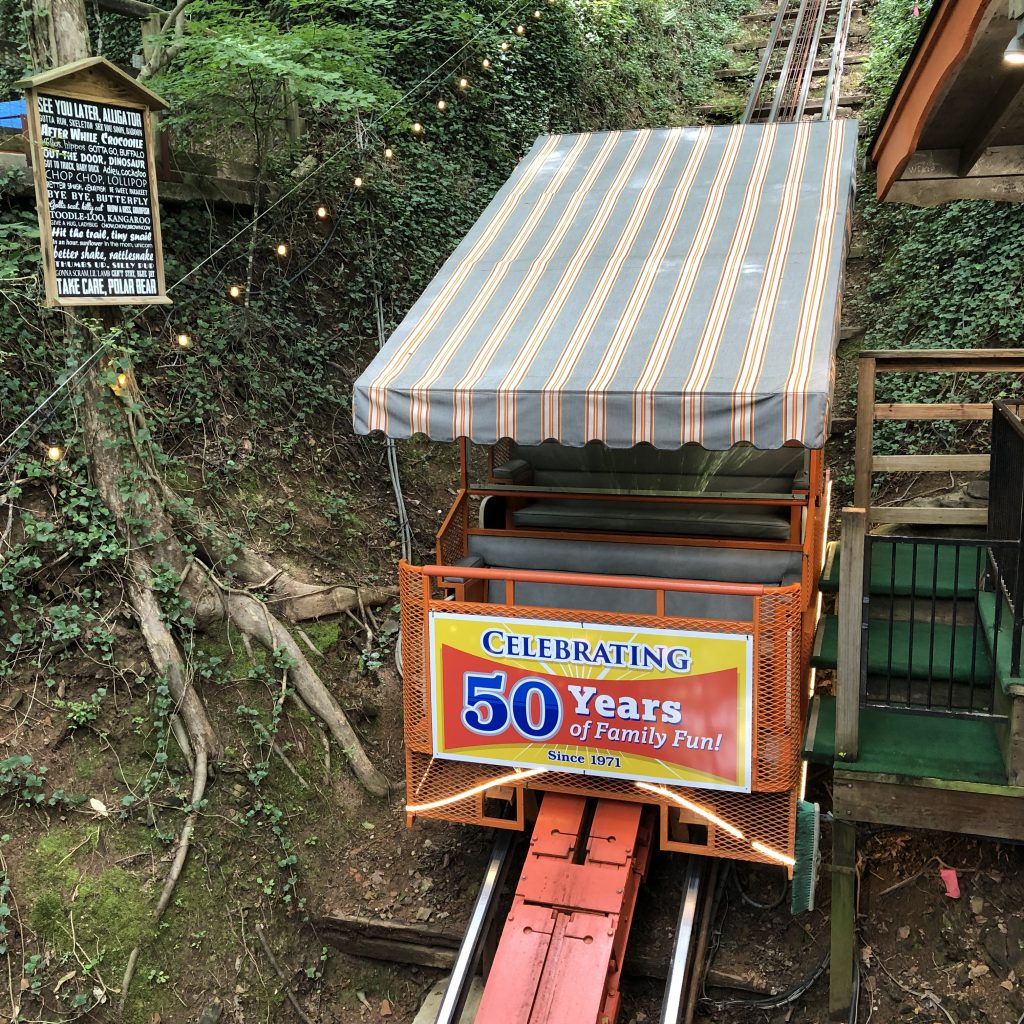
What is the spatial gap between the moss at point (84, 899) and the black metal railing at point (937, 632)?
3931 mm

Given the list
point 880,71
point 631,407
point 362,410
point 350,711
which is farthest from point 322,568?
point 880,71

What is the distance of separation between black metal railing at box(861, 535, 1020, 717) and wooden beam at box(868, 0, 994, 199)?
193 cm

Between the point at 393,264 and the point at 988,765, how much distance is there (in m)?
7.06

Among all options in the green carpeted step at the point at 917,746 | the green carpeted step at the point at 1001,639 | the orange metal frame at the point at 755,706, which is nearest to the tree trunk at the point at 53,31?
the orange metal frame at the point at 755,706

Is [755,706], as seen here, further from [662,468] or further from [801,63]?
[801,63]

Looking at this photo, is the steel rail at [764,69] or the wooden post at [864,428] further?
the steel rail at [764,69]

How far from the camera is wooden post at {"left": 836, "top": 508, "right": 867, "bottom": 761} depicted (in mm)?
4266

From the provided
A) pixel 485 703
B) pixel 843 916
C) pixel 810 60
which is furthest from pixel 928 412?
pixel 810 60

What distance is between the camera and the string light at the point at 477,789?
15.7 feet

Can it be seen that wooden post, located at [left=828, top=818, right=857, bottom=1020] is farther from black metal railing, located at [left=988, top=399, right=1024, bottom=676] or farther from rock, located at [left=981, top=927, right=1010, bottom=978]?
black metal railing, located at [left=988, top=399, right=1024, bottom=676]

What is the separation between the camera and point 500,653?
4676 millimetres

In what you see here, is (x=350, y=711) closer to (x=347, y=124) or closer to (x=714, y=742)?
(x=714, y=742)

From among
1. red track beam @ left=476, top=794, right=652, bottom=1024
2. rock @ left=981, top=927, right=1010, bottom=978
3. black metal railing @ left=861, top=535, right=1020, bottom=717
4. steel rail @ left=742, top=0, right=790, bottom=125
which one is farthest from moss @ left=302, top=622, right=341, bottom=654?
steel rail @ left=742, top=0, right=790, bottom=125

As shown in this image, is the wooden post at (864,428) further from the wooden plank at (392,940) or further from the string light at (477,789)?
the wooden plank at (392,940)
